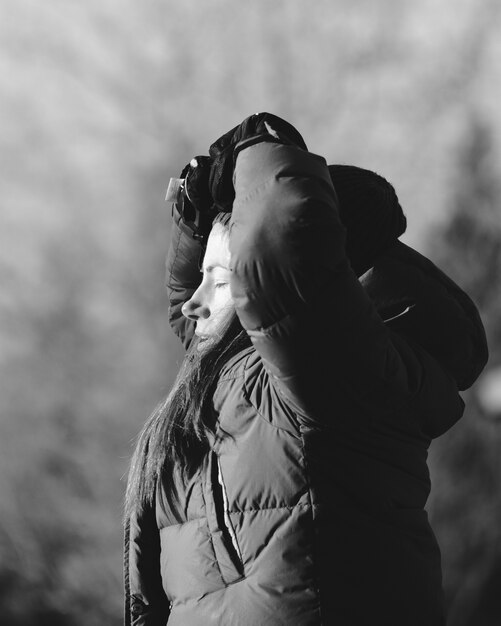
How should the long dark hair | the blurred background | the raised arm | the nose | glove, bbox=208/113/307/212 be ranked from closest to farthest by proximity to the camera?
the raised arm
glove, bbox=208/113/307/212
the long dark hair
the nose
the blurred background

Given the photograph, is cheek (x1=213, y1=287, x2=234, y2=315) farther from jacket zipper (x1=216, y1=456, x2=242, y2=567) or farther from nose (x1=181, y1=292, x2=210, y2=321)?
jacket zipper (x1=216, y1=456, x2=242, y2=567)

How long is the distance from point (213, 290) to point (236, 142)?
219 mm

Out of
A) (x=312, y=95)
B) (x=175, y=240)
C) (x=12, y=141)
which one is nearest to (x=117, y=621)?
(x=175, y=240)

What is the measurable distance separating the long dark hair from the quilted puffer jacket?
2 cm

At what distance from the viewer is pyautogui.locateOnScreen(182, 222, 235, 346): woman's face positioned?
3.12ft

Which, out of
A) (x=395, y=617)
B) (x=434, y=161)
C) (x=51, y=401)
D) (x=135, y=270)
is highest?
(x=434, y=161)

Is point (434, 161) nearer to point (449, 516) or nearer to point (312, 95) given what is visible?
point (312, 95)

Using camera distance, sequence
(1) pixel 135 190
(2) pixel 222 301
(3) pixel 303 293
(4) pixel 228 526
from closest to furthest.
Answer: (3) pixel 303 293
(4) pixel 228 526
(2) pixel 222 301
(1) pixel 135 190

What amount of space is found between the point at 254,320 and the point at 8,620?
1.36 m

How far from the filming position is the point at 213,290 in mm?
976

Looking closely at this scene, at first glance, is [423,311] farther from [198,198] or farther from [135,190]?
[135,190]

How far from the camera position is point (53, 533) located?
168cm

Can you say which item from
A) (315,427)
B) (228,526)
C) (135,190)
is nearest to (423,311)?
(315,427)

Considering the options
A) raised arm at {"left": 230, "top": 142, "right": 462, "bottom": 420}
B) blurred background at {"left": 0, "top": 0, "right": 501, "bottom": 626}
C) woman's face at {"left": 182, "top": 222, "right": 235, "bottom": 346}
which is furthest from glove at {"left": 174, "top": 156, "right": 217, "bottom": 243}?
blurred background at {"left": 0, "top": 0, "right": 501, "bottom": 626}
